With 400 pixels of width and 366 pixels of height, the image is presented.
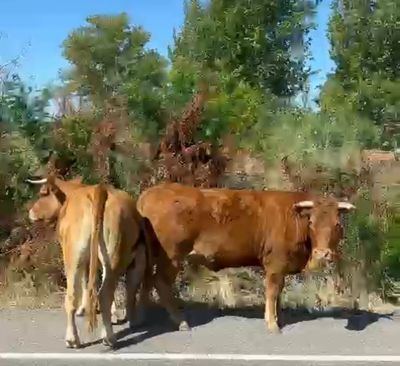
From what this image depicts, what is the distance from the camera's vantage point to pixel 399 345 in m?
6.94

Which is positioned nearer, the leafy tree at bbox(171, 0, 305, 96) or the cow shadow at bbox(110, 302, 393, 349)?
the cow shadow at bbox(110, 302, 393, 349)

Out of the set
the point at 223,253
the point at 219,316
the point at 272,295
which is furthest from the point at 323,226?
the point at 219,316

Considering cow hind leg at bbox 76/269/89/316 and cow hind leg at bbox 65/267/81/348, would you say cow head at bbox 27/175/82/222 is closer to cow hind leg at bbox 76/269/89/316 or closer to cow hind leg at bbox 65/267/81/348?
cow hind leg at bbox 76/269/89/316

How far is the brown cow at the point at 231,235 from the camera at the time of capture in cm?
753

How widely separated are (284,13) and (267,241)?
94.0 ft

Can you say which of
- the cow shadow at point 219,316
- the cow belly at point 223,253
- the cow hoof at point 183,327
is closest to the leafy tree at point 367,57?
the cow shadow at point 219,316

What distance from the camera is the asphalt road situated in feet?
21.2

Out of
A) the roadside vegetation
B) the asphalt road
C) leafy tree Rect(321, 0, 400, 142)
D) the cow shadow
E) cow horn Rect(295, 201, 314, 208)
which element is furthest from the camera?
leafy tree Rect(321, 0, 400, 142)

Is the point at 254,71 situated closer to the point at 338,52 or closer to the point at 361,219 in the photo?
the point at 338,52

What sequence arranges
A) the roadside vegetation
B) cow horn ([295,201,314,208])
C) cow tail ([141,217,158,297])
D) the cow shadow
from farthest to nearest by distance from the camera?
the roadside vegetation < cow horn ([295,201,314,208]) < cow tail ([141,217,158,297]) < the cow shadow

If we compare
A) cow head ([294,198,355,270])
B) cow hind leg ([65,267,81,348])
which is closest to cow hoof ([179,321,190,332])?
cow hind leg ([65,267,81,348])

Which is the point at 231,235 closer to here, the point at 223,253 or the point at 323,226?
the point at 223,253

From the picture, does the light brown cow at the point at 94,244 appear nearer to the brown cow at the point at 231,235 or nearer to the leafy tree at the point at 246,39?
the brown cow at the point at 231,235

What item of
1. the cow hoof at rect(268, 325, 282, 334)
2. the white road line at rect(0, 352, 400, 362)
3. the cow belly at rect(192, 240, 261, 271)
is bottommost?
the white road line at rect(0, 352, 400, 362)
